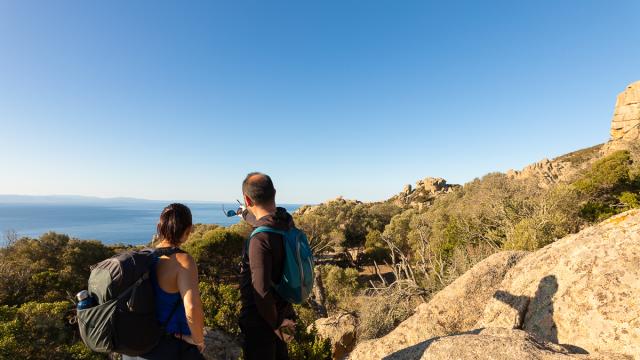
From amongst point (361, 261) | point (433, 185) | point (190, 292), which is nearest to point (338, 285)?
point (361, 261)

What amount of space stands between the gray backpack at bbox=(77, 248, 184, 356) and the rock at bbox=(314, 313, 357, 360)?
572cm

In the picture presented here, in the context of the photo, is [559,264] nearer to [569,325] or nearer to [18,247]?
[569,325]

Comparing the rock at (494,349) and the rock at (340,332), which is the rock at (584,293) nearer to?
the rock at (494,349)

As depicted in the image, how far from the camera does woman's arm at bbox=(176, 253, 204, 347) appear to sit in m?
2.28

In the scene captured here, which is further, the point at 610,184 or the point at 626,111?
the point at 626,111

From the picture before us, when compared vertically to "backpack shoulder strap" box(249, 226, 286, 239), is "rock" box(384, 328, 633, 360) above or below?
below

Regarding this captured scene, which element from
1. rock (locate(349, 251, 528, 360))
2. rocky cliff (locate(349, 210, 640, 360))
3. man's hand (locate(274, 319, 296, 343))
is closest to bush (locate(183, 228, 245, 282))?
rock (locate(349, 251, 528, 360))

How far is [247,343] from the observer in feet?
8.45

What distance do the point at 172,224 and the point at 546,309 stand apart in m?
4.45

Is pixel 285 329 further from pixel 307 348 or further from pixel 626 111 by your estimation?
pixel 626 111

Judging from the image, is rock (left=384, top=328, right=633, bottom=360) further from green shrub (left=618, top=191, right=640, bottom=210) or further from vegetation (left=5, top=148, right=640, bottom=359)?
green shrub (left=618, top=191, right=640, bottom=210)

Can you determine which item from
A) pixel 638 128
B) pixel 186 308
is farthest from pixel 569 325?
pixel 638 128

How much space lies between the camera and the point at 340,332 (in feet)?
25.3

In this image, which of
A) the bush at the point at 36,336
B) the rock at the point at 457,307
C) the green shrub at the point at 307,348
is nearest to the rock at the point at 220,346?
the green shrub at the point at 307,348
